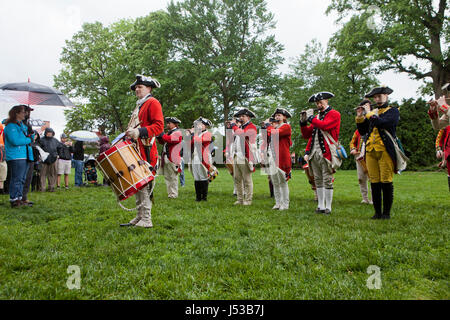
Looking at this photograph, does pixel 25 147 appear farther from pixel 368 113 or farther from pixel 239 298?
pixel 368 113

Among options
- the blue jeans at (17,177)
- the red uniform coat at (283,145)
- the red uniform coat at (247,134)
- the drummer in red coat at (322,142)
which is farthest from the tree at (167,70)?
the drummer in red coat at (322,142)

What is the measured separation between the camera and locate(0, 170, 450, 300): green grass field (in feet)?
9.25

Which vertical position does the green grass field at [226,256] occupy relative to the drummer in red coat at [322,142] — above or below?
below

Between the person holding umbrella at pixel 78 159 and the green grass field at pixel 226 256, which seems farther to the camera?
the person holding umbrella at pixel 78 159

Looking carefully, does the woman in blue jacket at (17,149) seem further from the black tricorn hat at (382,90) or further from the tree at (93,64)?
the tree at (93,64)

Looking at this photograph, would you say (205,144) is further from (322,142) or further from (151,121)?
(151,121)

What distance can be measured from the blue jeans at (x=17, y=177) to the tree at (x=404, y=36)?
24.8m

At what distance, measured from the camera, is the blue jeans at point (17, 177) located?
7383 millimetres

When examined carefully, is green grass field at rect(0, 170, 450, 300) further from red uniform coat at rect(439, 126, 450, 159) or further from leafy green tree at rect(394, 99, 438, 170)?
leafy green tree at rect(394, 99, 438, 170)

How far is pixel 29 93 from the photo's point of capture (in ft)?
26.9

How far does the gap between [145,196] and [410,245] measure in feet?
13.4

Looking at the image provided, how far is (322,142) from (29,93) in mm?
7639

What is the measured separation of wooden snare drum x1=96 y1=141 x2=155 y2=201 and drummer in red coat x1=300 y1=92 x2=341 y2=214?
143 inches

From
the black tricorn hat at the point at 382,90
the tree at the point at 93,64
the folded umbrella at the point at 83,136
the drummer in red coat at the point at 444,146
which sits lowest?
the drummer in red coat at the point at 444,146
